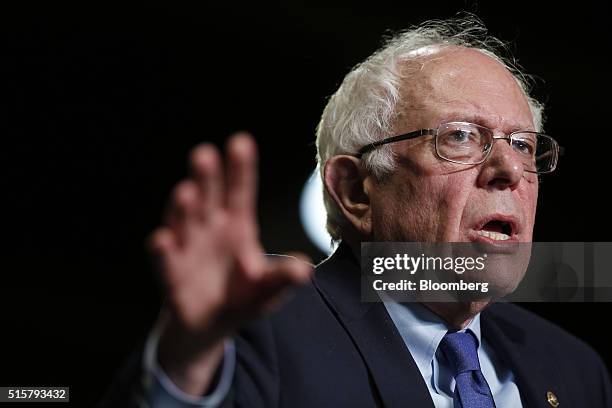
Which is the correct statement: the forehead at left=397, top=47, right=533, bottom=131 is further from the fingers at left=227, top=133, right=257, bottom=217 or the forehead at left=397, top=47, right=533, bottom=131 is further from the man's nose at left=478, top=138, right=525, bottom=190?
the fingers at left=227, top=133, right=257, bottom=217

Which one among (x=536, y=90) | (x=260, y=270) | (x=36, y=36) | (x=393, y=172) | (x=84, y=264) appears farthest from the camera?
(x=536, y=90)

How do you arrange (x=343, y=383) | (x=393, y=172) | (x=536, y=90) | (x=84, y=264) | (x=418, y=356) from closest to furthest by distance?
(x=343, y=383)
(x=418, y=356)
(x=393, y=172)
(x=84, y=264)
(x=536, y=90)

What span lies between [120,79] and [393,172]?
117 centimetres

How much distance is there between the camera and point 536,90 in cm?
291

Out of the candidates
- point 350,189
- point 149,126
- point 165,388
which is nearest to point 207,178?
point 165,388

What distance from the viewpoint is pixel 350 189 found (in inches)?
82.5

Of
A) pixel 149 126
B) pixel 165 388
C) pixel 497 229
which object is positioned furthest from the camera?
pixel 149 126

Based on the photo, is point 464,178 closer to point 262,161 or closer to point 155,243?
point 155,243

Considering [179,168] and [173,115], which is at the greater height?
[173,115]

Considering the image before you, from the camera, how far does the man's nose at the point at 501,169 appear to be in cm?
191

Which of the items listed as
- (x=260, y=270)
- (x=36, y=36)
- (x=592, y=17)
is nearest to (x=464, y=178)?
(x=260, y=270)

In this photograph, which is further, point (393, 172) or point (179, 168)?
point (179, 168)

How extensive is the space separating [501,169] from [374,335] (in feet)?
1.80

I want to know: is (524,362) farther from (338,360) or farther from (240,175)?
(240,175)
